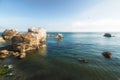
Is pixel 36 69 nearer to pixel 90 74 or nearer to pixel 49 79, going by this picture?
pixel 49 79

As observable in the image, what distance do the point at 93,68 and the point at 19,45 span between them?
104 feet

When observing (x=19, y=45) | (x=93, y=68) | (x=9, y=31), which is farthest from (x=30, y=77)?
(x=9, y=31)

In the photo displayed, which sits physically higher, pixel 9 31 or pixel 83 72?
pixel 9 31

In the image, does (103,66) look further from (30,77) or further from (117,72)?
(30,77)

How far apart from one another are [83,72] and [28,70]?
1433 cm

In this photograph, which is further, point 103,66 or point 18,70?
point 103,66

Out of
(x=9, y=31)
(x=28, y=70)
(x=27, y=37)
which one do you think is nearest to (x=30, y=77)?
(x=28, y=70)

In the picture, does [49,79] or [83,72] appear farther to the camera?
[83,72]

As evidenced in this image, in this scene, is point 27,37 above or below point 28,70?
above

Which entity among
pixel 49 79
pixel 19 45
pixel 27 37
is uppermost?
pixel 27 37

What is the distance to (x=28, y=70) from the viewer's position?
86.7 feet

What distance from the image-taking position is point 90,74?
24.6m

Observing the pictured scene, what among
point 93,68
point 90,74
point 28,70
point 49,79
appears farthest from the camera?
point 93,68

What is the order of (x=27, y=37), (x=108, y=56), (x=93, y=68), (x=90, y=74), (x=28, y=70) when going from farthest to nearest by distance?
(x=27, y=37), (x=108, y=56), (x=93, y=68), (x=28, y=70), (x=90, y=74)
